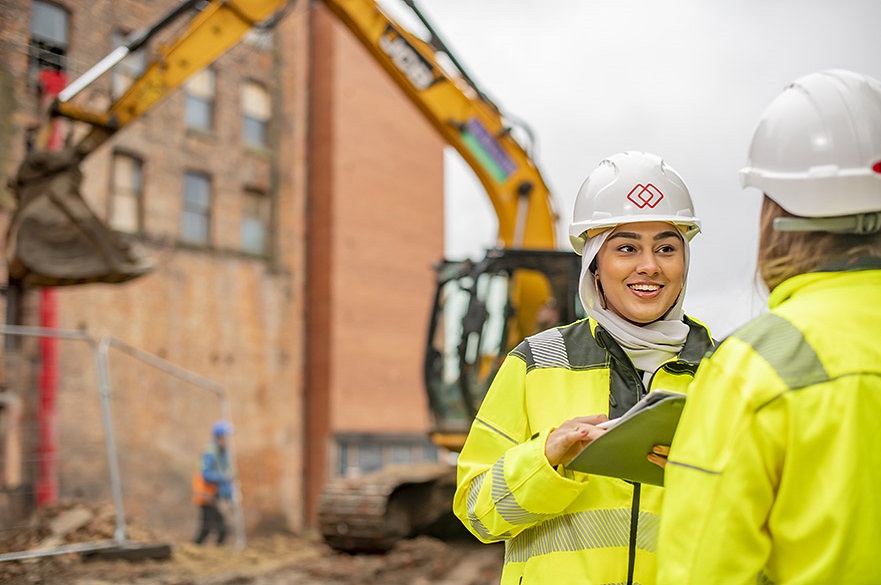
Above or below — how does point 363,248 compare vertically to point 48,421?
above

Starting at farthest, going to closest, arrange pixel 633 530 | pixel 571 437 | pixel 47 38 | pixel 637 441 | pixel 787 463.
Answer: pixel 47 38 < pixel 633 530 < pixel 571 437 < pixel 637 441 < pixel 787 463

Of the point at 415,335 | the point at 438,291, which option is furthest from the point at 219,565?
the point at 415,335

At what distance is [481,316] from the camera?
937 centimetres

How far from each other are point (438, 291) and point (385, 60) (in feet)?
8.91

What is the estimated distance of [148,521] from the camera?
55.9 ft

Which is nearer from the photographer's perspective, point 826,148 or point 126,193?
point 826,148

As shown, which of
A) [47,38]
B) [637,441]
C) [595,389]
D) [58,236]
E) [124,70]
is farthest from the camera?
[124,70]

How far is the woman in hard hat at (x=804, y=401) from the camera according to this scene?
1509 millimetres

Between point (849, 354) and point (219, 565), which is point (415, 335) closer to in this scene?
point (219, 565)

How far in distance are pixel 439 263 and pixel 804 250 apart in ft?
27.3

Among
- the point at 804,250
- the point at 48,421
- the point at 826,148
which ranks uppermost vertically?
the point at 826,148

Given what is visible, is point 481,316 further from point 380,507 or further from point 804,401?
point 804,401

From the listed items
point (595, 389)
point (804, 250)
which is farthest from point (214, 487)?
point (804, 250)

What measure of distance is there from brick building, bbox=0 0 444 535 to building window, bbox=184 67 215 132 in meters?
0.04
